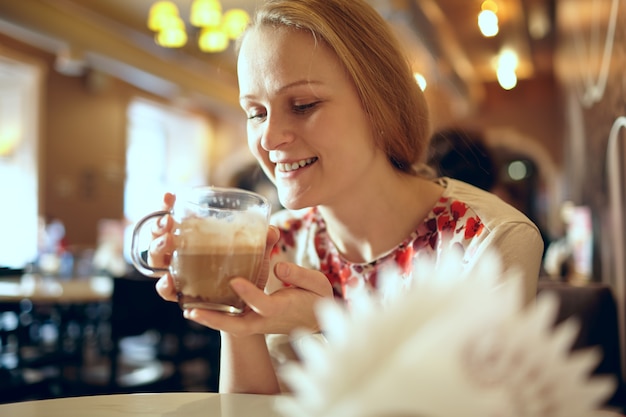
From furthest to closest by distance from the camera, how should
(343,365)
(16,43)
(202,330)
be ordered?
(16,43) < (202,330) < (343,365)

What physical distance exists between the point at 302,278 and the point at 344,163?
1.16ft

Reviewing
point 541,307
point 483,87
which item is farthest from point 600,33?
point 483,87

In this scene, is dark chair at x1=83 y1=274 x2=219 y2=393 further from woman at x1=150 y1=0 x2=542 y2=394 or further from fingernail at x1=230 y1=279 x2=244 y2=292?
fingernail at x1=230 y1=279 x2=244 y2=292

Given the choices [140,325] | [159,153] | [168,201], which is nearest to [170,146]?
[159,153]

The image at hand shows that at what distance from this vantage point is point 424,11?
689cm

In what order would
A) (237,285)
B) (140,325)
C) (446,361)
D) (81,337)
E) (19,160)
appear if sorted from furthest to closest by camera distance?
(19,160), (81,337), (140,325), (237,285), (446,361)

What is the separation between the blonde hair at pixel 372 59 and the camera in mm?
1283

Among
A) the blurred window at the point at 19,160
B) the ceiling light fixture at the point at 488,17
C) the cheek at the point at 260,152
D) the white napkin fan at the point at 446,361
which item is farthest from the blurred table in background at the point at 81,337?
the blurred window at the point at 19,160

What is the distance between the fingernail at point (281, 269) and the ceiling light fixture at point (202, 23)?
5254mm

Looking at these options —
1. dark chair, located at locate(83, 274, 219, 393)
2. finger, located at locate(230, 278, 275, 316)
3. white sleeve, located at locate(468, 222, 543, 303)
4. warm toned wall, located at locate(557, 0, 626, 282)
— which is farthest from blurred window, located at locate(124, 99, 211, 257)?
finger, located at locate(230, 278, 275, 316)

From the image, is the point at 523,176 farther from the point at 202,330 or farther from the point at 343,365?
the point at 343,365

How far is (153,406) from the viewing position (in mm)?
929

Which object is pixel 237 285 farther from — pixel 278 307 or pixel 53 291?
pixel 53 291

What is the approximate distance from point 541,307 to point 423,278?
0.33ft
